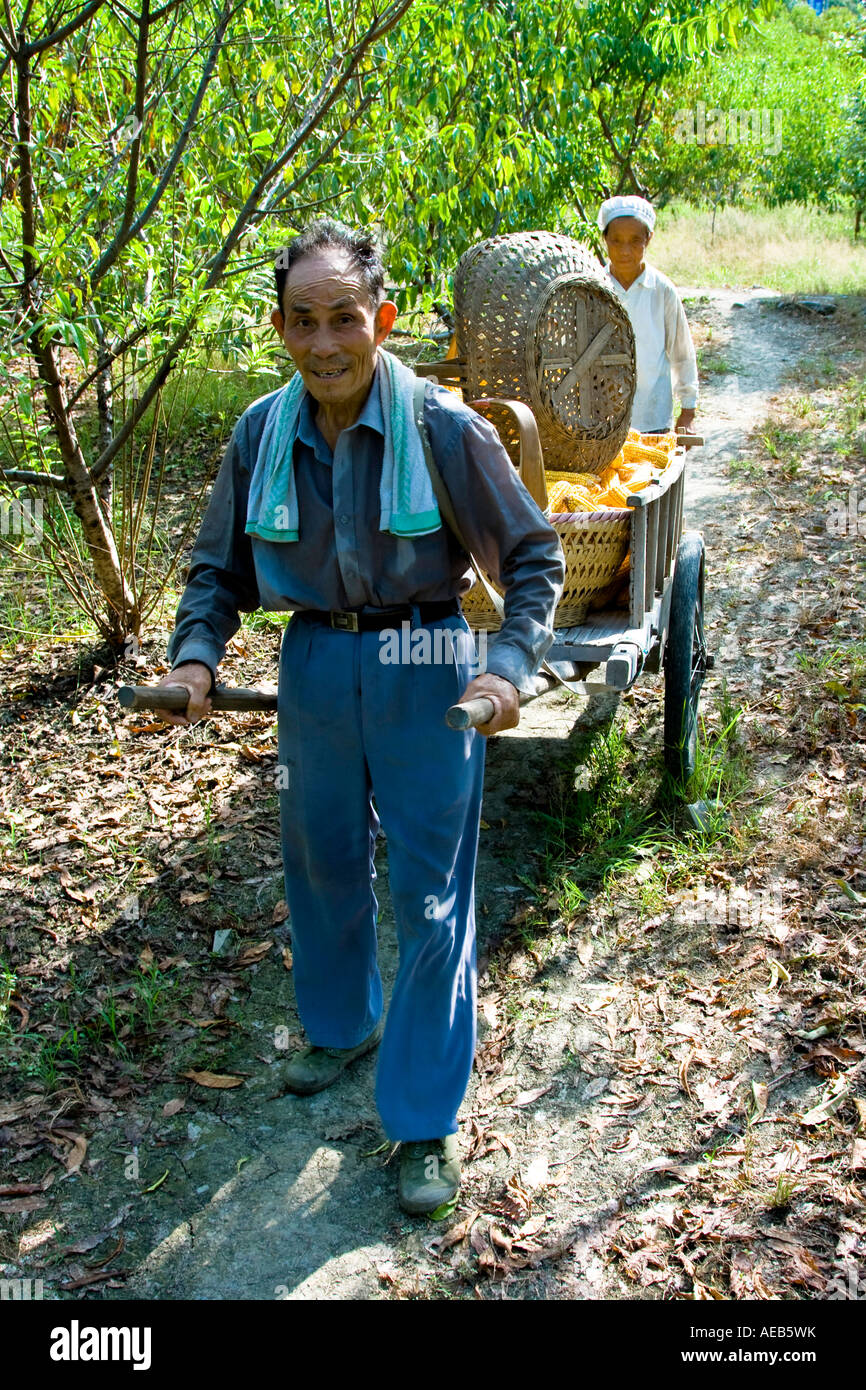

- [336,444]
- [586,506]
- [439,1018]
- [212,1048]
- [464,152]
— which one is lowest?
[212,1048]

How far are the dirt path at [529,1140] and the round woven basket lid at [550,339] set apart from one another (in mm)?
1601

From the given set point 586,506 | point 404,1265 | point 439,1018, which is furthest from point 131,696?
point 586,506

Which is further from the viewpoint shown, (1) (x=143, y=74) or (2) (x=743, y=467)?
(2) (x=743, y=467)

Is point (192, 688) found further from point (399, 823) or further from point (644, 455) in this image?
point (644, 455)

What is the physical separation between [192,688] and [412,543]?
1.90 ft

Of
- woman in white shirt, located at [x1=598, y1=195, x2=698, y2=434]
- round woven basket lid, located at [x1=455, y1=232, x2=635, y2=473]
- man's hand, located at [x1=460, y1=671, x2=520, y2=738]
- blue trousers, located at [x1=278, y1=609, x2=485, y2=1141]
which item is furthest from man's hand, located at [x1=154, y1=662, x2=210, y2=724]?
woman in white shirt, located at [x1=598, y1=195, x2=698, y2=434]

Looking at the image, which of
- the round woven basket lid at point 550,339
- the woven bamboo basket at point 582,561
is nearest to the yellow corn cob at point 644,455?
the round woven basket lid at point 550,339

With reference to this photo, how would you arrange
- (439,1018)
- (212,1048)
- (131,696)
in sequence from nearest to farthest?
(131,696)
(439,1018)
(212,1048)

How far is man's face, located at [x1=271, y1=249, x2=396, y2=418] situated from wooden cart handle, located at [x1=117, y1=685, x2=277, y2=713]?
69cm

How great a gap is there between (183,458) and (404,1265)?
22.1 ft

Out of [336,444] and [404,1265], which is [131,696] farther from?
[404,1265]

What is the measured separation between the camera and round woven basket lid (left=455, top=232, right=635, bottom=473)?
4.04m

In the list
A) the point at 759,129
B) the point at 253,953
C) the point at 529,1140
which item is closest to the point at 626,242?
the point at 253,953

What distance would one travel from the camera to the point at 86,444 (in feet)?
26.9
